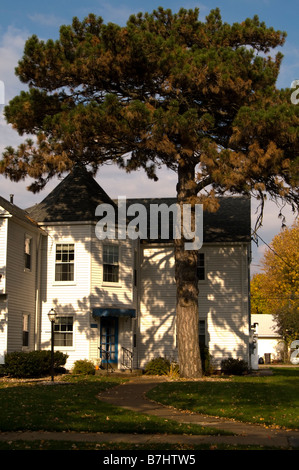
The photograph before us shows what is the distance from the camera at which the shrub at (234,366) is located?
2584 cm

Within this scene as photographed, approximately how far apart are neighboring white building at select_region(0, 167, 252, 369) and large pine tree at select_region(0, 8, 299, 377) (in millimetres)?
3850

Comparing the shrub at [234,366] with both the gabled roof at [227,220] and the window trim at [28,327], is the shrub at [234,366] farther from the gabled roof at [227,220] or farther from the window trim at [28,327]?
the window trim at [28,327]

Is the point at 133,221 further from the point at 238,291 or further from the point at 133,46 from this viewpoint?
the point at 133,46

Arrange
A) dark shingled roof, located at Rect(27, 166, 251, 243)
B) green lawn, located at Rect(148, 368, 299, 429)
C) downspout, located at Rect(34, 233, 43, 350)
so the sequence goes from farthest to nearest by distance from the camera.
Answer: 1. dark shingled roof, located at Rect(27, 166, 251, 243)
2. downspout, located at Rect(34, 233, 43, 350)
3. green lawn, located at Rect(148, 368, 299, 429)

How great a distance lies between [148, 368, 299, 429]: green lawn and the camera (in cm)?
1191

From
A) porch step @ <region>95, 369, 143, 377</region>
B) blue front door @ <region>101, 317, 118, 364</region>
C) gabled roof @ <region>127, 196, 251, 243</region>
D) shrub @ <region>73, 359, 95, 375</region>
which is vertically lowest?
porch step @ <region>95, 369, 143, 377</region>

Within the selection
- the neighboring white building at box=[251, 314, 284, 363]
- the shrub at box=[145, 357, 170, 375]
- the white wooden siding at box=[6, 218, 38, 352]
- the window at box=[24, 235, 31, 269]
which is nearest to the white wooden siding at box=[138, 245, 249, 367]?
the shrub at box=[145, 357, 170, 375]

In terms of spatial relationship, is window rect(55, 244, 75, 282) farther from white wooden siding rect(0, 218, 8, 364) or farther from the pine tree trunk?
the pine tree trunk

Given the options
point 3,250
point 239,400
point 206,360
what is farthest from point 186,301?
point 239,400

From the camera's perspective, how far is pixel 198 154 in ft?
67.8

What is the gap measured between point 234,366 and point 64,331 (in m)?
7.63

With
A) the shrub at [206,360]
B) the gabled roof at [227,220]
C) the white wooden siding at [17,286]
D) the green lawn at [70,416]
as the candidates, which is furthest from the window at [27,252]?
the green lawn at [70,416]

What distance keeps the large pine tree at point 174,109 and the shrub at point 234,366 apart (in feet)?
16.2
